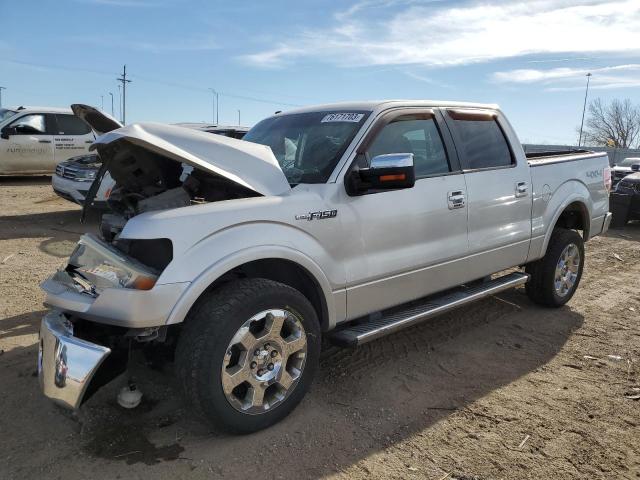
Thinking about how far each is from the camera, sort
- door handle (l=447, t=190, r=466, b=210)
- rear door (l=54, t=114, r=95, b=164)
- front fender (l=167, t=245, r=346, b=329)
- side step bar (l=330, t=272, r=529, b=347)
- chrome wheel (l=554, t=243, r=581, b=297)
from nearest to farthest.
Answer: front fender (l=167, t=245, r=346, b=329), side step bar (l=330, t=272, r=529, b=347), door handle (l=447, t=190, r=466, b=210), chrome wheel (l=554, t=243, r=581, b=297), rear door (l=54, t=114, r=95, b=164)

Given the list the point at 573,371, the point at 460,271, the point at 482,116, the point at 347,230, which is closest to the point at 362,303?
the point at 347,230

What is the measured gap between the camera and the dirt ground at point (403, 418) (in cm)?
281

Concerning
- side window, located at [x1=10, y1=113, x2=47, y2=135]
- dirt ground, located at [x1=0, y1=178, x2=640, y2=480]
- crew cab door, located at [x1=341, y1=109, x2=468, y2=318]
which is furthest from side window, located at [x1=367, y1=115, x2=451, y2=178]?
side window, located at [x1=10, y1=113, x2=47, y2=135]

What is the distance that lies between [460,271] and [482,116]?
4.76 ft

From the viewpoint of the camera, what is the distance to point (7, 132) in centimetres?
1354

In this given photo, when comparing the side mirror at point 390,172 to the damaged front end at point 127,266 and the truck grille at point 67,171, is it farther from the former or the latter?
the truck grille at point 67,171

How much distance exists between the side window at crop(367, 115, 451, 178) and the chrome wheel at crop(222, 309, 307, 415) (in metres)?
1.38

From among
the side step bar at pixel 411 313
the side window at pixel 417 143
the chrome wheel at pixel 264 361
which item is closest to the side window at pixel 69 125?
the side window at pixel 417 143

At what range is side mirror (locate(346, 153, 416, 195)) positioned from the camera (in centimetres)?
312

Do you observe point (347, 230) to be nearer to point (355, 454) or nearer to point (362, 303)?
point (362, 303)

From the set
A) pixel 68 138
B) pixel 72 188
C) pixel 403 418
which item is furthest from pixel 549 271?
pixel 68 138

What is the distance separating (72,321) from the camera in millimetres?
2973

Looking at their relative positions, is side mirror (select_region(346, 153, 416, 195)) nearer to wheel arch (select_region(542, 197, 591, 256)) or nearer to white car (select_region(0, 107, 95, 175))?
wheel arch (select_region(542, 197, 591, 256))

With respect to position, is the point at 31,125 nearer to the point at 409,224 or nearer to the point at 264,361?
the point at 409,224
